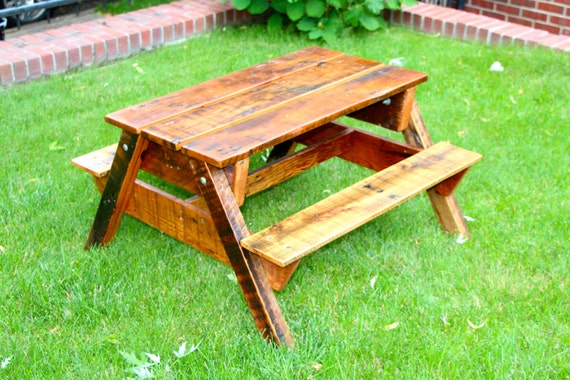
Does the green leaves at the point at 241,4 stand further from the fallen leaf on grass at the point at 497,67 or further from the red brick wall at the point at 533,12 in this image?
the red brick wall at the point at 533,12

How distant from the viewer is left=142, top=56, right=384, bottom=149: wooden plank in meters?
2.79

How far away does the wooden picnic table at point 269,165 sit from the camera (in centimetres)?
268

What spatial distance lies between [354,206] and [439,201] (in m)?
0.74

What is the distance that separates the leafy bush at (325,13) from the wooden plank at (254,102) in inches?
82.4

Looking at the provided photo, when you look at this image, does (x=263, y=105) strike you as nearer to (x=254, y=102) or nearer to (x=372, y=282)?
(x=254, y=102)

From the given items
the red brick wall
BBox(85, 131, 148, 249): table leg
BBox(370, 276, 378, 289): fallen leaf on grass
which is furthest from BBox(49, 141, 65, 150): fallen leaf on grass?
the red brick wall

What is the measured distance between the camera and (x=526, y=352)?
8.94ft

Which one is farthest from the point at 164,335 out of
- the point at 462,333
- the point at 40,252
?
the point at 462,333

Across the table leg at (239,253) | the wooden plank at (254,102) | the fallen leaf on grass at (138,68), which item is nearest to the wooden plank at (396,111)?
the wooden plank at (254,102)

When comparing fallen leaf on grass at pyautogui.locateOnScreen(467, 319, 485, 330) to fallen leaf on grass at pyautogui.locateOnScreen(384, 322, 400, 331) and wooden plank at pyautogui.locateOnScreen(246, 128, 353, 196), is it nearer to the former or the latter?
fallen leaf on grass at pyautogui.locateOnScreen(384, 322, 400, 331)

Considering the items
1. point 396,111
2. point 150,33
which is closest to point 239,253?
point 396,111

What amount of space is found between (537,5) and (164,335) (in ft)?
16.0

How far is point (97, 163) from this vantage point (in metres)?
3.33

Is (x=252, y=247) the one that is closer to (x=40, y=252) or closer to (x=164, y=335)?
(x=164, y=335)
